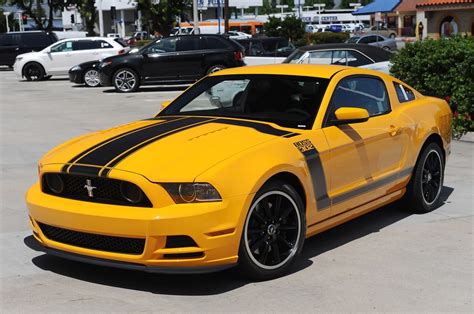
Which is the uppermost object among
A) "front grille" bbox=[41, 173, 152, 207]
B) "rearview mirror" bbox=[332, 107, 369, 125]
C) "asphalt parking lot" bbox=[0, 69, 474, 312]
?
"rearview mirror" bbox=[332, 107, 369, 125]

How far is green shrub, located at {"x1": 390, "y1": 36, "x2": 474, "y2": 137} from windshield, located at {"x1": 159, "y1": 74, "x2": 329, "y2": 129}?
604 centimetres

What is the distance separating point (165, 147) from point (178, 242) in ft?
2.53

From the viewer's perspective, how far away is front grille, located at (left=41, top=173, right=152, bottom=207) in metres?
4.78

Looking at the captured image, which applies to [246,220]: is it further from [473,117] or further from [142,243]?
[473,117]

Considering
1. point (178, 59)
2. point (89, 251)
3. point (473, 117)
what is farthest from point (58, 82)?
point (89, 251)

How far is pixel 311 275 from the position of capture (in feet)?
17.2

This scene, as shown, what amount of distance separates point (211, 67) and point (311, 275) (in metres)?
17.5

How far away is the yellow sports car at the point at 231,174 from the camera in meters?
4.69

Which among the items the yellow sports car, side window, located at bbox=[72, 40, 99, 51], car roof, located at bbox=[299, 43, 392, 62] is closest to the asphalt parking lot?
the yellow sports car

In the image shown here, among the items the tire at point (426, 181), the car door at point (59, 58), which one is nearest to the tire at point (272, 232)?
the tire at point (426, 181)

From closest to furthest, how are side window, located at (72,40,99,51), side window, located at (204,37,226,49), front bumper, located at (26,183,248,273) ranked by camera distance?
front bumper, located at (26,183,248,273)
side window, located at (204,37,226,49)
side window, located at (72,40,99,51)

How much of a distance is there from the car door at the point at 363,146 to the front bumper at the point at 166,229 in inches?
48.3

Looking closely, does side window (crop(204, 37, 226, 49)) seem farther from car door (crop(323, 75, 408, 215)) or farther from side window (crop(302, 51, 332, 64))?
car door (crop(323, 75, 408, 215))

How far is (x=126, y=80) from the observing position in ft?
72.6
